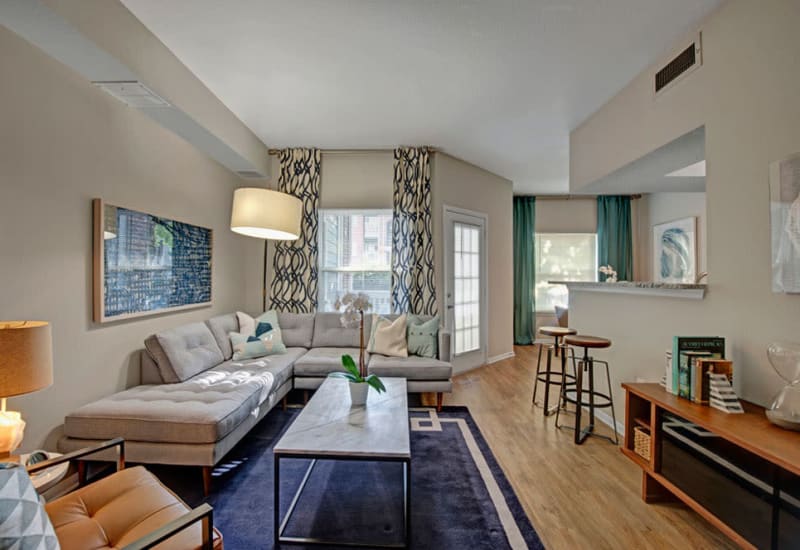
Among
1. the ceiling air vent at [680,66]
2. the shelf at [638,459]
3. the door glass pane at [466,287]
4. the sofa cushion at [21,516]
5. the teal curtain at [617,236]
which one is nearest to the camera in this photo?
the sofa cushion at [21,516]

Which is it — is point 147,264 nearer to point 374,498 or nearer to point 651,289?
point 374,498

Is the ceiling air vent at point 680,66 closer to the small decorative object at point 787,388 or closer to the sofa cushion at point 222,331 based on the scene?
the small decorative object at point 787,388

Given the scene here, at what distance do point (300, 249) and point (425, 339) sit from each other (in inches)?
73.7

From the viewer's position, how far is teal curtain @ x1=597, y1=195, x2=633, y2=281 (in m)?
6.48

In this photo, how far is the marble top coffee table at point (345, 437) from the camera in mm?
1720

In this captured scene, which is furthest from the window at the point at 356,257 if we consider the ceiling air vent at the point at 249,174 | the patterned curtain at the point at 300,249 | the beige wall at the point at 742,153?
the beige wall at the point at 742,153

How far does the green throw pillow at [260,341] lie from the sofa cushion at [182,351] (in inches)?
10.0

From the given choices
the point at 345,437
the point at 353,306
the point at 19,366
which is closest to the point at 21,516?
the point at 19,366

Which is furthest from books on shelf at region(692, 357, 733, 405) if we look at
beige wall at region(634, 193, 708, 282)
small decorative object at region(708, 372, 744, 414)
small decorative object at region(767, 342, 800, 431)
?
beige wall at region(634, 193, 708, 282)

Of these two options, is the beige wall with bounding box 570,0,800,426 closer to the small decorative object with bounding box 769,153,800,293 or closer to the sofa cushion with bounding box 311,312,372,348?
the small decorative object with bounding box 769,153,800,293

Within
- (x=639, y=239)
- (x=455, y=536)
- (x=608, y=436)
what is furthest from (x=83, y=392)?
(x=639, y=239)

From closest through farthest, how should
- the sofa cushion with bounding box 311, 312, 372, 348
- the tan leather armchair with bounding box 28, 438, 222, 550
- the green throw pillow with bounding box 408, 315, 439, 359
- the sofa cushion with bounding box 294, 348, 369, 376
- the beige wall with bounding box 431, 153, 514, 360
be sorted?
the tan leather armchair with bounding box 28, 438, 222, 550, the sofa cushion with bounding box 294, 348, 369, 376, the green throw pillow with bounding box 408, 315, 439, 359, the sofa cushion with bounding box 311, 312, 372, 348, the beige wall with bounding box 431, 153, 514, 360

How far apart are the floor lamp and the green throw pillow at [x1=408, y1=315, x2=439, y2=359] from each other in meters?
1.60

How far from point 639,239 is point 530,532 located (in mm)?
6164
